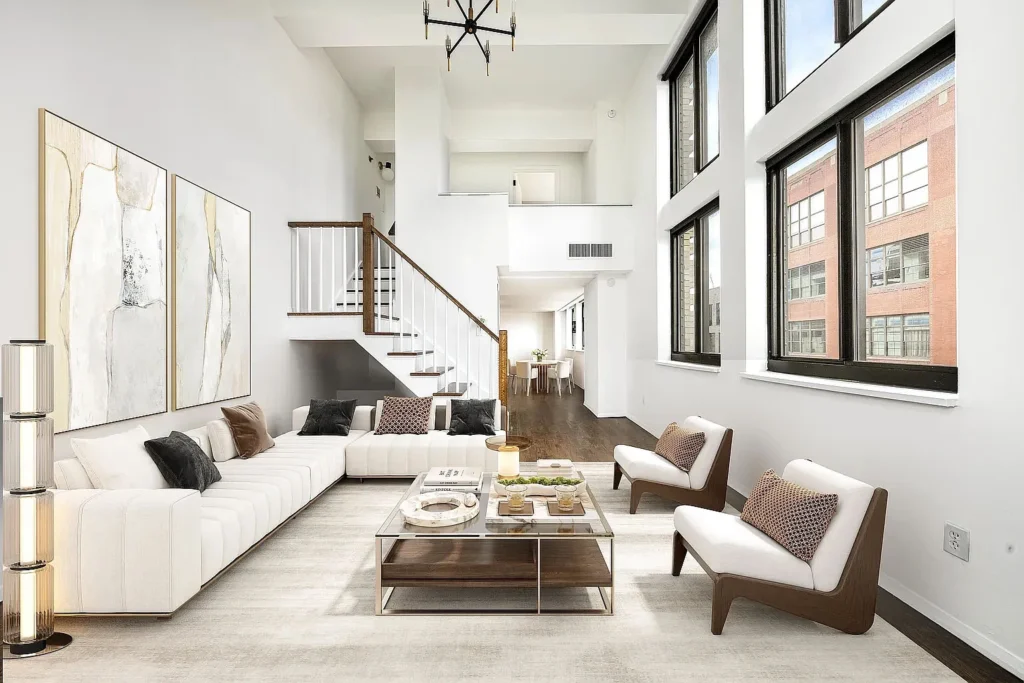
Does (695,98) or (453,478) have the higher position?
(695,98)

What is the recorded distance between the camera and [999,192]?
2.28m

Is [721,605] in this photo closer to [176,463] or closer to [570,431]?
[176,463]

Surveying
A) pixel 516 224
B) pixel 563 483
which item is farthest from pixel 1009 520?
pixel 516 224

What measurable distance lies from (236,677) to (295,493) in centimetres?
183

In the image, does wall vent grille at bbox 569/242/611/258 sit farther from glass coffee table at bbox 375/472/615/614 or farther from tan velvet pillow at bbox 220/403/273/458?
glass coffee table at bbox 375/472/615/614

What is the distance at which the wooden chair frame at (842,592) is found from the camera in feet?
7.91

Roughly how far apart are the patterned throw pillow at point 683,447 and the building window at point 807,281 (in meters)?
1.20

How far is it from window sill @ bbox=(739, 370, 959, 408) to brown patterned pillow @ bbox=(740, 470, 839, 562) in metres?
0.61

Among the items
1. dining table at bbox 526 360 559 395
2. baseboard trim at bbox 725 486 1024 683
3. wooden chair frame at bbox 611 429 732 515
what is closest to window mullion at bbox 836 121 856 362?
wooden chair frame at bbox 611 429 732 515

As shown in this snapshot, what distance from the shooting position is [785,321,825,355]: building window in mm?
3949

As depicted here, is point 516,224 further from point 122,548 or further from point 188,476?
point 122,548

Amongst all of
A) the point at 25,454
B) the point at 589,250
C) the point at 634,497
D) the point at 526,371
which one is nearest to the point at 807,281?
the point at 634,497

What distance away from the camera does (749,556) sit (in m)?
2.55

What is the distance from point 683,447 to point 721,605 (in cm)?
188
